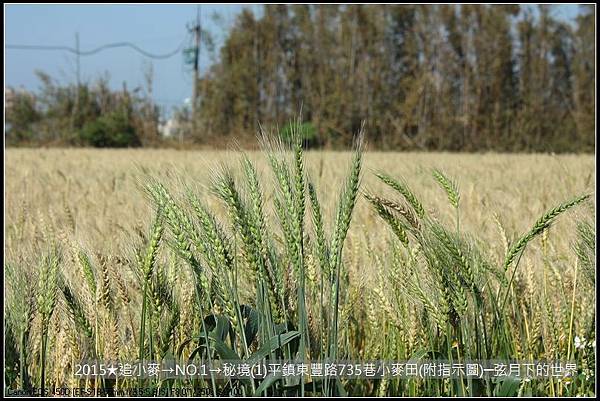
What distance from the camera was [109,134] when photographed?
56.7ft

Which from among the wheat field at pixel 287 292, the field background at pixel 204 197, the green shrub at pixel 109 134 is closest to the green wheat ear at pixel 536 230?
the wheat field at pixel 287 292

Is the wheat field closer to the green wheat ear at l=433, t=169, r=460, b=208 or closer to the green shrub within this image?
the green wheat ear at l=433, t=169, r=460, b=208

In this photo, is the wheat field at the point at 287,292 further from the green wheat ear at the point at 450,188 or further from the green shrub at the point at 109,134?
the green shrub at the point at 109,134

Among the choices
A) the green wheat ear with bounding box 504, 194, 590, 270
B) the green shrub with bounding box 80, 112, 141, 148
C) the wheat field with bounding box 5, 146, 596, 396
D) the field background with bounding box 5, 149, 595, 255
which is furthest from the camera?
the green shrub with bounding box 80, 112, 141, 148

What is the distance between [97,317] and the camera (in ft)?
4.08

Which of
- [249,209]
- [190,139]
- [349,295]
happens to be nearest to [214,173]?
[249,209]

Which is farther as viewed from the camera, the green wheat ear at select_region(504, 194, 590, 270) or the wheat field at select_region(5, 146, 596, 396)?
the green wheat ear at select_region(504, 194, 590, 270)

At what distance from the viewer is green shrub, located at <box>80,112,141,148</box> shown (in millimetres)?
17203

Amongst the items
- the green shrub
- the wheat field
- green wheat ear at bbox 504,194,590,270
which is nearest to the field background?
the wheat field

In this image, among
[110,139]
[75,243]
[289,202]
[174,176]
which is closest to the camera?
[289,202]

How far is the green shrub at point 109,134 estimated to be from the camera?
1720 cm

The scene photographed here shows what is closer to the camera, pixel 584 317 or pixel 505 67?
pixel 584 317

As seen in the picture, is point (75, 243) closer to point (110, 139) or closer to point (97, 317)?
point (97, 317)

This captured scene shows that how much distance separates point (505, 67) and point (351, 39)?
385 cm
